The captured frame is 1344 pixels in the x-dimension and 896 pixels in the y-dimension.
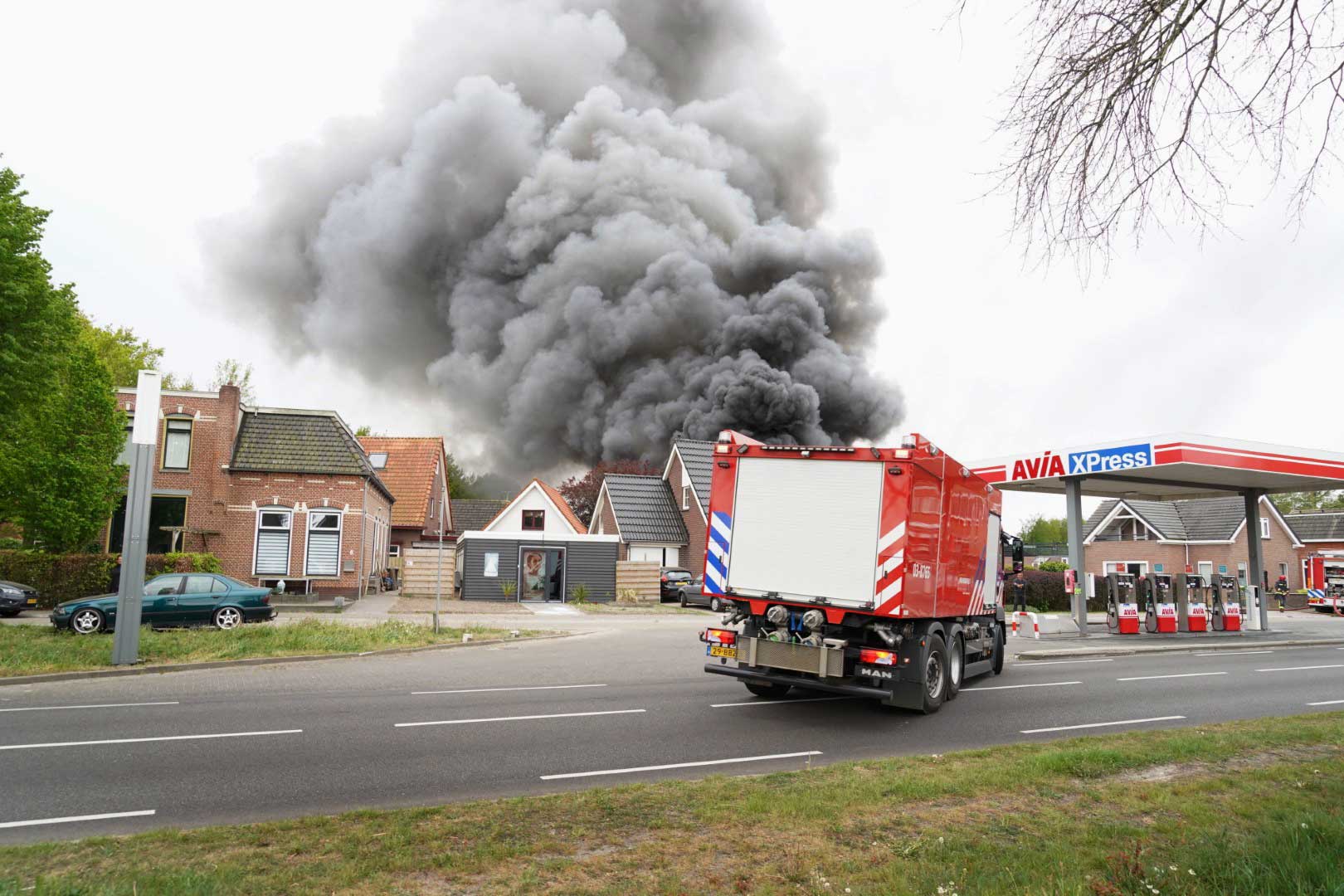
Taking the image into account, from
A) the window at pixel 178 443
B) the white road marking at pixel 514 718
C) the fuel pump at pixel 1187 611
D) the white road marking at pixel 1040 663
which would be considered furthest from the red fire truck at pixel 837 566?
the window at pixel 178 443

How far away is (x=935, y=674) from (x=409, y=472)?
40005 millimetres

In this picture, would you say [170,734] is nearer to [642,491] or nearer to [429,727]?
[429,727]

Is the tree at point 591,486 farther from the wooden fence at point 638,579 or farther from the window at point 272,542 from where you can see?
the window at point 272,542

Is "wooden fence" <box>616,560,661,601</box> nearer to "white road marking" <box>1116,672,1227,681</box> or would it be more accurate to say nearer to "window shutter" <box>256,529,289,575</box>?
"window shutter" <box>256,529,289,575</box>

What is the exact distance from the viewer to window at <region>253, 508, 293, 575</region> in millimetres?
28578

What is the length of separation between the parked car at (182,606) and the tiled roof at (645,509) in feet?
77.3

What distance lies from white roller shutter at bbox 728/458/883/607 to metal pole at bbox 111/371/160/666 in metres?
9.17

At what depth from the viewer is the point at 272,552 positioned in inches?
1129

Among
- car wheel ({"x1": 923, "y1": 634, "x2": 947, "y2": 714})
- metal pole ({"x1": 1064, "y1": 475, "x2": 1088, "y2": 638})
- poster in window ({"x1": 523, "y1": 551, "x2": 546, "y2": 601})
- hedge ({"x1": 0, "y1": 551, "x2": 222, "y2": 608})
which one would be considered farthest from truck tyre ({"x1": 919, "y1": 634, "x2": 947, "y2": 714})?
poster in window ({"x1": 523, "y1": 551, "x2": 546, "y2": 601})

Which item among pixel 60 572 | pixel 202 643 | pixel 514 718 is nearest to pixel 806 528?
pixel 514 718

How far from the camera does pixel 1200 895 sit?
12.2 ft

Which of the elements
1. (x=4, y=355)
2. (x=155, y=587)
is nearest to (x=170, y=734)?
(x=155, y=587)

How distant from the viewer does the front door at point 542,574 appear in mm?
34312

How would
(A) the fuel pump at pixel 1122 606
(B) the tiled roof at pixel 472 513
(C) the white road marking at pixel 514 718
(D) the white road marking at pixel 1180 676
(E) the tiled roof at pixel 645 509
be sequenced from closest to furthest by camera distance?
(C) the white road marking at pixel 514 718 → (D) the white road marking at pixel 1180 676 → (A) the fuel pump at pixel 1122 606 → (E) the tiled roof at pixel 645 509 → (B) the tiled roof at pixel 472 513
